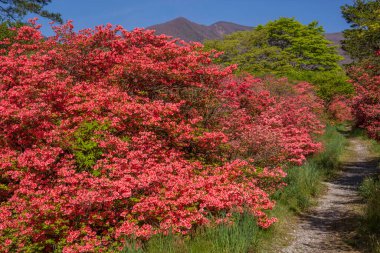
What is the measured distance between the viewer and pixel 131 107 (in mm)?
8516

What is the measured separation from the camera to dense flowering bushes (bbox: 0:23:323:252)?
22.1ft

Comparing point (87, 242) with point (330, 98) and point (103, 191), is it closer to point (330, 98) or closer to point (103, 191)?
point (103, 191)

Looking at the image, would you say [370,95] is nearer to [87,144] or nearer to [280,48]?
[87,144]

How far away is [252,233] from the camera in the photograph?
7.11 metres

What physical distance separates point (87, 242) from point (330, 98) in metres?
31.1

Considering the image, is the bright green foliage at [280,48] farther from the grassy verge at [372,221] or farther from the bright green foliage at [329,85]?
the grassy verge at [372,221]

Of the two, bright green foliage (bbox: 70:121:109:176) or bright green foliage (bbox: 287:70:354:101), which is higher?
bright green foliage (bbox: 287:70:354:101)

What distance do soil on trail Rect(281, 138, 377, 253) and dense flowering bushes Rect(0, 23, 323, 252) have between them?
46.3 inches

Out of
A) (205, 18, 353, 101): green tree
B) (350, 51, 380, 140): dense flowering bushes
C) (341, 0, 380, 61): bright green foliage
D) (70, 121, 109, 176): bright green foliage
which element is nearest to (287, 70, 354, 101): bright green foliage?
(205, 18, 353, 101): green tree

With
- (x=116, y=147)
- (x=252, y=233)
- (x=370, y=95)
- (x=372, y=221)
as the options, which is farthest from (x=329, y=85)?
(x=116, y=147)

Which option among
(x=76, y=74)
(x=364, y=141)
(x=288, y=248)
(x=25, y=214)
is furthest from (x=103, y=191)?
(x=364, y=141)

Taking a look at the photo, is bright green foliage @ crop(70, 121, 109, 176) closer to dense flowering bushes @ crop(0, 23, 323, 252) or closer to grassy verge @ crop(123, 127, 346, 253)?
dense flowering bushes @ crop(0, 23, 323, 252)

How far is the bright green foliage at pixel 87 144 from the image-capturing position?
7.56 meters

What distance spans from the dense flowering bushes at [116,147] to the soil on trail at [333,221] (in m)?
1.18
